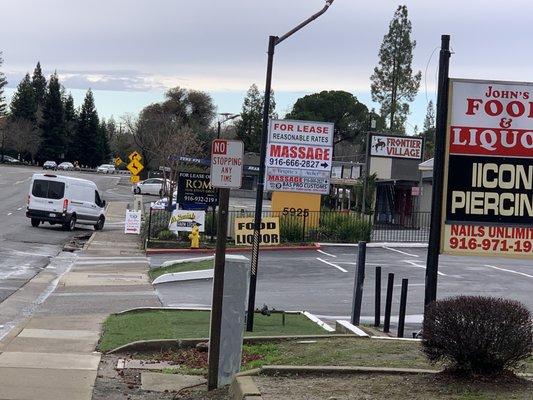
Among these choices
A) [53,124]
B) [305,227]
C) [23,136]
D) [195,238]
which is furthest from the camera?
[53,124]

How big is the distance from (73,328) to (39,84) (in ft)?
419

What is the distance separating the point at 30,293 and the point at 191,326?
6883 mm

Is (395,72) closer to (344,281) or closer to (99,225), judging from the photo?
(99,225)

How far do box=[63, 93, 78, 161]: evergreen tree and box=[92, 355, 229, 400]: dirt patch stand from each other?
11650 cm

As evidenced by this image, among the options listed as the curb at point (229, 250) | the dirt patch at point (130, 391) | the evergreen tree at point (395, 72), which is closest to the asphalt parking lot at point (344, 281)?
the curb at point (229, 250)

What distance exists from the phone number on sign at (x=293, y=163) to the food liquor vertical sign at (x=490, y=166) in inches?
353

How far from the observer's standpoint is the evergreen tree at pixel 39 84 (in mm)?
132625

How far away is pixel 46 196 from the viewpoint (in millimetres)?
37500

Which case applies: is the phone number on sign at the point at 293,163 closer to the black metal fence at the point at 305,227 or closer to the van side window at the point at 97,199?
the black metal fence at the point at 305,227

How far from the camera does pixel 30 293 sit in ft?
62.4

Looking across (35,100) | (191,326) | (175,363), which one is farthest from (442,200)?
(35,100)

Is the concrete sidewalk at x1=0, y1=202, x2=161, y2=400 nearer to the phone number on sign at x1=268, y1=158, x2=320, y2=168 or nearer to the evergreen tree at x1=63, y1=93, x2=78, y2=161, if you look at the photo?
the phone number on sign at x1=268, y1=158, x2=320, y2=168

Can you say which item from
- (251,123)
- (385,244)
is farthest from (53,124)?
(385,244)

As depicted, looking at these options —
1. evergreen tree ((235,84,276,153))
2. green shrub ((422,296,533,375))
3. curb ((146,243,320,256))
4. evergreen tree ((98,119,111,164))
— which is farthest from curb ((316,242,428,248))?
evergreen tree ((98,119,111,164))
